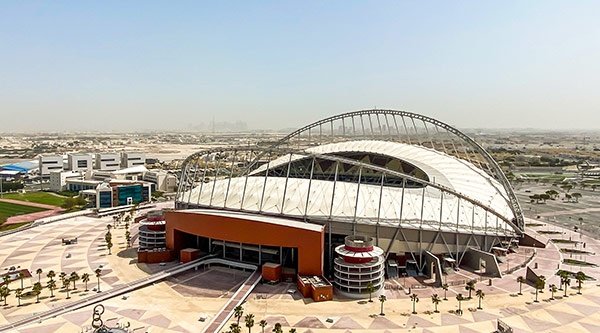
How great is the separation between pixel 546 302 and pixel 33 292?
68441 mm

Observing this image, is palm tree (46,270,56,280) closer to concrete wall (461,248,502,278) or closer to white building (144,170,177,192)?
concrete wall (461,248,502,278)

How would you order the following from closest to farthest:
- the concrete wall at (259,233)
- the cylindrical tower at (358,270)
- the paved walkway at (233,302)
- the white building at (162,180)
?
the paved walkway at (233,302) → the cylindrical tower at (358,270) → the concrete wall at (259,233) → the white building at (162,180)

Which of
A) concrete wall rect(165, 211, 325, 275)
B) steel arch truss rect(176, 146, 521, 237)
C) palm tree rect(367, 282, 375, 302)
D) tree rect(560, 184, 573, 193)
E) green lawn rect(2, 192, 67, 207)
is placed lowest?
green lawn rect(2, 192, 67, 207)

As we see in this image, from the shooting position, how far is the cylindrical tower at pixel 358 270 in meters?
59.5

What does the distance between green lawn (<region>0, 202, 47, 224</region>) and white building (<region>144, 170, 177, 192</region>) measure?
43795mm

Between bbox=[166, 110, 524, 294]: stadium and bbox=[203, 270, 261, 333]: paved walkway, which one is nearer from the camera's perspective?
bbox=[203, 270, 261, 333]: paved walkway

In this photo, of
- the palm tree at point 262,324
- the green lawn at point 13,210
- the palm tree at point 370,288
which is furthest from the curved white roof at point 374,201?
the green lawn at point 13,210

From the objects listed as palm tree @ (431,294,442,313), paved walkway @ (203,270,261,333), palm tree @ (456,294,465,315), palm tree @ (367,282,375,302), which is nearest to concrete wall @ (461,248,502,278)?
palm tree @ (456,294,465,315)

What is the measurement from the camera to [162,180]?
170500mm

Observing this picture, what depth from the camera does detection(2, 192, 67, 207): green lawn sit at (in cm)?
14412

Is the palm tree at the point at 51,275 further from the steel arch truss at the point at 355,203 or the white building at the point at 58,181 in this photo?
the white building at the point at 58,181

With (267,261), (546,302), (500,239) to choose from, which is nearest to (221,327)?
(267,261)

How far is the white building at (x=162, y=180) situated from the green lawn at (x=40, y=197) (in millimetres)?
30853

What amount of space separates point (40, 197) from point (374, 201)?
131070 mm
